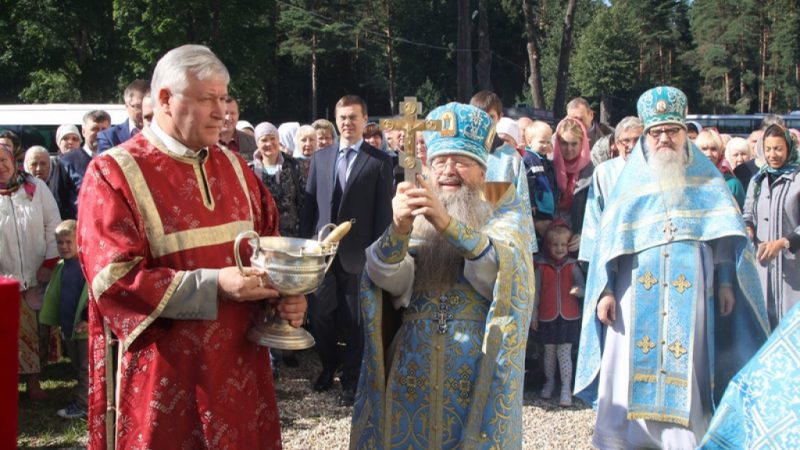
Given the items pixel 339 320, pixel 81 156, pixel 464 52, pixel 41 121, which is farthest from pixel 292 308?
pixel 464 52

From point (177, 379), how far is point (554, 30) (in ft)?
173

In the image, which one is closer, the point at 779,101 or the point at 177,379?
the point at 177,379

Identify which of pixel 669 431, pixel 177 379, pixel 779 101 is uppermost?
pixel 779 101

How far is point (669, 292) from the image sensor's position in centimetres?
489

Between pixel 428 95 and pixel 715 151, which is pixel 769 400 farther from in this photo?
pixel 428 95

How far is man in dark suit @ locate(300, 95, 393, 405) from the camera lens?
6316 millimetres

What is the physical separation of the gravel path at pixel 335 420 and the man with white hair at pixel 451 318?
6.77ft

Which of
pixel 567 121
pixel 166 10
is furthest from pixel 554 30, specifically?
pixel 567 121

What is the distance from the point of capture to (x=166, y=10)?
2967 centimetres

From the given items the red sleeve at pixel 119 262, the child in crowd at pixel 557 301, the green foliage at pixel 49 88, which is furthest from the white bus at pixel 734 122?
the red sleeve at pixel 119 262

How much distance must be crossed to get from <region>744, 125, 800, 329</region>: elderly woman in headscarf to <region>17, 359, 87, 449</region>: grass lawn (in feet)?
16.2

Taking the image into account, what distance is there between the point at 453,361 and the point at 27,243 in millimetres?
4098

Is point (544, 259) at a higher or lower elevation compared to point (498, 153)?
lower

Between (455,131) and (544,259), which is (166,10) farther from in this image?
(455,131)
